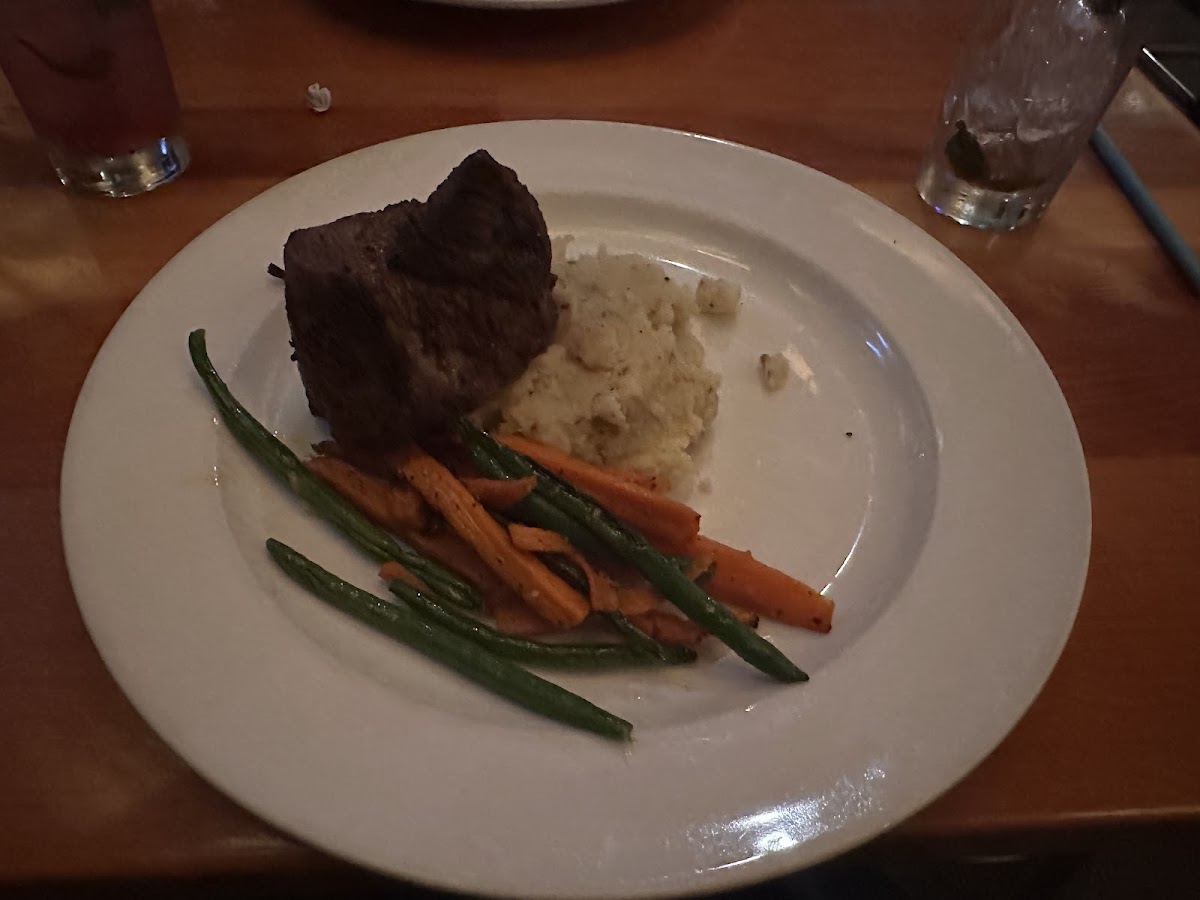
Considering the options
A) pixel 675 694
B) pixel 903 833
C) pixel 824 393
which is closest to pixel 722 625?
pixel 675 694

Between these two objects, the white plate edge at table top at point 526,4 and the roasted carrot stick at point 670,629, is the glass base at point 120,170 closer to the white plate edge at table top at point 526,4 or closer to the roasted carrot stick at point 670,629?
the white plate edge at table top at point 526,4

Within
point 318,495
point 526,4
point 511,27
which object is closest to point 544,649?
point 318,495

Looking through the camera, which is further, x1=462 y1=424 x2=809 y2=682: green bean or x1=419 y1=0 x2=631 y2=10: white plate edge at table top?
x1=419 y1=0 x2=631 y2=10: white plate edge at table top

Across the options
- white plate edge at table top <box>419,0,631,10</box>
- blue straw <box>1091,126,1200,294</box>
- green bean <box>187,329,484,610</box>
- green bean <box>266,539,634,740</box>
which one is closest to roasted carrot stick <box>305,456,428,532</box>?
green bean <box>187,329,484,610</box>

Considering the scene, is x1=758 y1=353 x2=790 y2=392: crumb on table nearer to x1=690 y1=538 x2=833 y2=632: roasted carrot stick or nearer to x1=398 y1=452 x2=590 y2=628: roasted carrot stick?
x1=690 y1=538 x2=833 y2=632: roasted carrot stick

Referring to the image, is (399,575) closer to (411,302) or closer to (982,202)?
(411,302)

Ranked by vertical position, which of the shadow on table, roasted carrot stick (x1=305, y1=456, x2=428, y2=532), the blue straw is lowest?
roasted carrot stick (x1=305, y1=456, x2=428, y2=532)

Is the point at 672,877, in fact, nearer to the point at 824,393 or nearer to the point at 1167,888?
the point at 824,393
